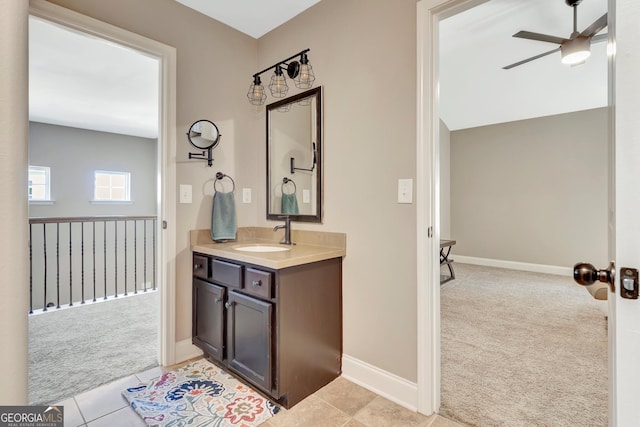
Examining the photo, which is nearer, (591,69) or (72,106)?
(591,69)

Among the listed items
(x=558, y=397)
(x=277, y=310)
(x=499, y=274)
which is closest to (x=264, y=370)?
(x=277, y=310)

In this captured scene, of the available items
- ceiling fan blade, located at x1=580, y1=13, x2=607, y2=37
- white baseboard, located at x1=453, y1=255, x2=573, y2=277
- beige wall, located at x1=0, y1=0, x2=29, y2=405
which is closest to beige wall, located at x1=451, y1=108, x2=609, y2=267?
white baseboard, located at x1=453, y1=255, x2=573, y2=277

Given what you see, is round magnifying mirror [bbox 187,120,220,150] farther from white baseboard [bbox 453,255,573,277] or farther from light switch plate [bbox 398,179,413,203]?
white baseboard [bbox 453,255,573,277]

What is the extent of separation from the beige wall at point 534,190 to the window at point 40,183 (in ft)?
24.6

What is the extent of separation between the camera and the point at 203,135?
224 cm

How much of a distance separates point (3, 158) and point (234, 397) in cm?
173

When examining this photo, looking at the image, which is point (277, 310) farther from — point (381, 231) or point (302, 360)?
point (381, 231)

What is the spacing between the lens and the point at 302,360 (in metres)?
1.71

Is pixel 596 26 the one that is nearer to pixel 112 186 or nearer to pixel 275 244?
pixel 275 244

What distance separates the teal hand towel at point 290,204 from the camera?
7.55ft

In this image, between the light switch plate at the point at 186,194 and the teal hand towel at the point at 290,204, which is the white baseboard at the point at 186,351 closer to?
the light switch plate at the point at 186,194

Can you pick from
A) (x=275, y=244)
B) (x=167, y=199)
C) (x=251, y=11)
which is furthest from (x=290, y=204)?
A: (x=251, y=11)
